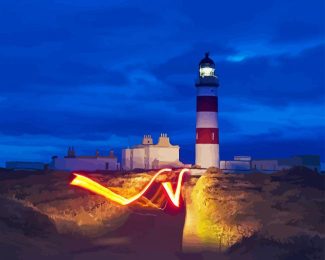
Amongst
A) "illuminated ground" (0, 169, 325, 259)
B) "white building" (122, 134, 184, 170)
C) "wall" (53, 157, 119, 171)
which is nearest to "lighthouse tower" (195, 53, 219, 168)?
"white building" (122, 134, 184, 170)

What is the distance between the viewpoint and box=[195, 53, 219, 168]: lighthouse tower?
48.7 metres

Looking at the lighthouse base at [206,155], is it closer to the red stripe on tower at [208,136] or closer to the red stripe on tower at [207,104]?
the red stripe on tower at [208,136]

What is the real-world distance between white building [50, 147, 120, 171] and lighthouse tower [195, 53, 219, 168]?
13736 millimetres

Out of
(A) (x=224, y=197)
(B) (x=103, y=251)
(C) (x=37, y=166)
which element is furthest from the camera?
(C) (x=37, y=166)

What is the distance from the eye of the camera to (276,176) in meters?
51.8

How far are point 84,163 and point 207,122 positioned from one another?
15.8m

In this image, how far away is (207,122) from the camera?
48.7m

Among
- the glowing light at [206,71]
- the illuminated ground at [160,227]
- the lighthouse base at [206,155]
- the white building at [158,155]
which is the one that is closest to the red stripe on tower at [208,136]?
the lighthouse base at [206,155]

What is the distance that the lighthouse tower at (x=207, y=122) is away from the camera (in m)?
48.7

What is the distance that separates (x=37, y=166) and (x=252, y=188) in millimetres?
29438

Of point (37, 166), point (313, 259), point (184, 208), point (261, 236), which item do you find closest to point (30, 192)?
point (184, 208)

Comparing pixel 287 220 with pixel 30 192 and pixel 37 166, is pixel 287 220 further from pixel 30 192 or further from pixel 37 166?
pixel 37 166

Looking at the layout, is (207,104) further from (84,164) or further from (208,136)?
(84,164)

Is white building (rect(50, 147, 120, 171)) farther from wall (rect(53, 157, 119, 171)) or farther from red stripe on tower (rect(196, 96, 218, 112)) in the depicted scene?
red stripe on tower (rect(196, 96, 218, 112))
